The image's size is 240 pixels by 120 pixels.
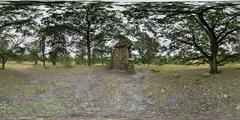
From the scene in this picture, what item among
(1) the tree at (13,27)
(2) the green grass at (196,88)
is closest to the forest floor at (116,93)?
(2) the green grass at (196,88)

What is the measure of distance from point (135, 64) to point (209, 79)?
61 cm

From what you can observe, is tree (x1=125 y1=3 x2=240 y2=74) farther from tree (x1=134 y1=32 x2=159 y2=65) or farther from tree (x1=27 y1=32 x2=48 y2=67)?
tree (x1=27 y1=32 x2=48 y2=67)

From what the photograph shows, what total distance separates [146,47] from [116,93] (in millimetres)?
435

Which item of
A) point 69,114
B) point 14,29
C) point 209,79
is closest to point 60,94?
point 69,114

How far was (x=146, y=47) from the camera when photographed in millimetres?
6078

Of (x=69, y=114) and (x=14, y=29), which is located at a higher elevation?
(x=14, y=29)

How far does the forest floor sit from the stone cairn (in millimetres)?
50

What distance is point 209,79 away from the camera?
20.0 ft

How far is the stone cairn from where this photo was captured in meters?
5.95

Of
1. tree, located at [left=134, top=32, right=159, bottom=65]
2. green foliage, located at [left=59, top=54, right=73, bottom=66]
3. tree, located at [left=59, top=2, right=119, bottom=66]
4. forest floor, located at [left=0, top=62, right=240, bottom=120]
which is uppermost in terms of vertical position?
tree, located at [left=59, top=2, right=119, bottom=66]

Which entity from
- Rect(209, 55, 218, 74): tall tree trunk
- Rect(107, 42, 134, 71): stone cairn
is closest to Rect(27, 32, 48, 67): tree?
Rect(107, 42, 134, 71): stone cairn

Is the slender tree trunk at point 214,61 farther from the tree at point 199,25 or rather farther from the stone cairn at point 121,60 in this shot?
the stone cairn at point 121,60

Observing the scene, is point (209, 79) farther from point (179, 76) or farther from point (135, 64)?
point (135, 64)

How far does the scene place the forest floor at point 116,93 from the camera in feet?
19.4
